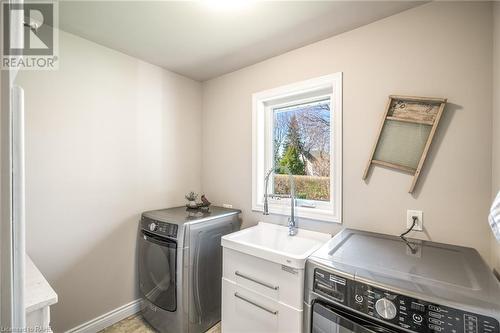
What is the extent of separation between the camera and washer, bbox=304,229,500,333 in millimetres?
787

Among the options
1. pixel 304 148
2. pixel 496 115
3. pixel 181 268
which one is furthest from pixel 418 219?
pixel 181 268

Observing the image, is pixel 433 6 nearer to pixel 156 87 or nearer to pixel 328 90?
pixel 328 90

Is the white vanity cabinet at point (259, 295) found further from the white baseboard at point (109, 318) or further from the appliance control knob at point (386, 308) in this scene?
the white baseboard at point (109, 318)

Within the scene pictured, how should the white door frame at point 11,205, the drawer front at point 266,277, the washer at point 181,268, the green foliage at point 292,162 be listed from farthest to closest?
the green foliage at point 292,162
the washer at point 181,268
the drawer front at point 266,277
the white door frame at point 11,205

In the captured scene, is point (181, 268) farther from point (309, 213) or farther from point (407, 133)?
point (407, 133)

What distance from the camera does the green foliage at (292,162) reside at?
2.10 metres

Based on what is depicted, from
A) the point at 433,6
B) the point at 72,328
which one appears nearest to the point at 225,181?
the point at 72,328

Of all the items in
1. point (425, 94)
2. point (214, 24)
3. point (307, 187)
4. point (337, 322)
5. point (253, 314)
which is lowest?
point (253, 314)

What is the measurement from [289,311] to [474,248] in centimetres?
110

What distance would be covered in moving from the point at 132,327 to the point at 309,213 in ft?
5.87

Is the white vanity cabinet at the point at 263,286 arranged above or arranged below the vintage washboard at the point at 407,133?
below

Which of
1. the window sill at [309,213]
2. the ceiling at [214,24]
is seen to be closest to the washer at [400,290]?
the window sill at [309,213]

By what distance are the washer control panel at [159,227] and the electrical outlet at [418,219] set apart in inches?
63.5

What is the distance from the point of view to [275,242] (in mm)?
1891
